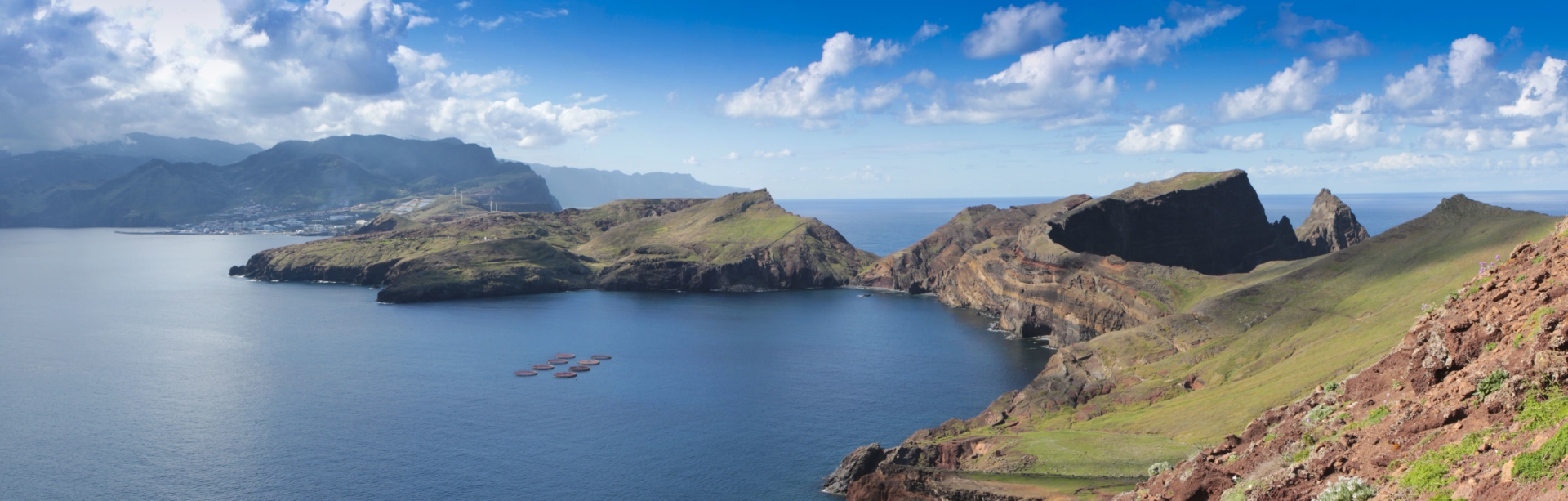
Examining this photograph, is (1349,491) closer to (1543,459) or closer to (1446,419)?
(1446,419)

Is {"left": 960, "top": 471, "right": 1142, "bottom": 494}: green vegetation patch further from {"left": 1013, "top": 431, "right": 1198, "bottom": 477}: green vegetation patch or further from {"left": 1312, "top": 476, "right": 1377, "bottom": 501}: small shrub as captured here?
{"left": 1312, "top": 476, "right": 1377, "bottom": 501}: small shrub

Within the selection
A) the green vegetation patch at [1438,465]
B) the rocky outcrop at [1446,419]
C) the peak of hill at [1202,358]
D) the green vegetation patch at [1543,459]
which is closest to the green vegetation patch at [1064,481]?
the peak of hill at [1202,358]

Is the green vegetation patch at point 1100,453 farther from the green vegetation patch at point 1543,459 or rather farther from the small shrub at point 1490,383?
the green vegetation patch at point 1543,459

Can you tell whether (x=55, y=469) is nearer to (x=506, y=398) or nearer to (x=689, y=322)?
(x=506, y=398)

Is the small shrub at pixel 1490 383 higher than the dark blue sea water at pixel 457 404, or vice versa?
the small shrub at pixel 1490 383

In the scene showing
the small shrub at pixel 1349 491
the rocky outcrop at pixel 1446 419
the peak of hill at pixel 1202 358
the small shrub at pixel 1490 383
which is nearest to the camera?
the rocky outcrop at pixel 1446 419

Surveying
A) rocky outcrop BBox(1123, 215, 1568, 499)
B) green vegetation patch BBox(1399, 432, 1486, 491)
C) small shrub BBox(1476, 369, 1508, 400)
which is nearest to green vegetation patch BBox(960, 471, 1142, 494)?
rocky outcrop BBox(1123, 215, 1568, 499)
